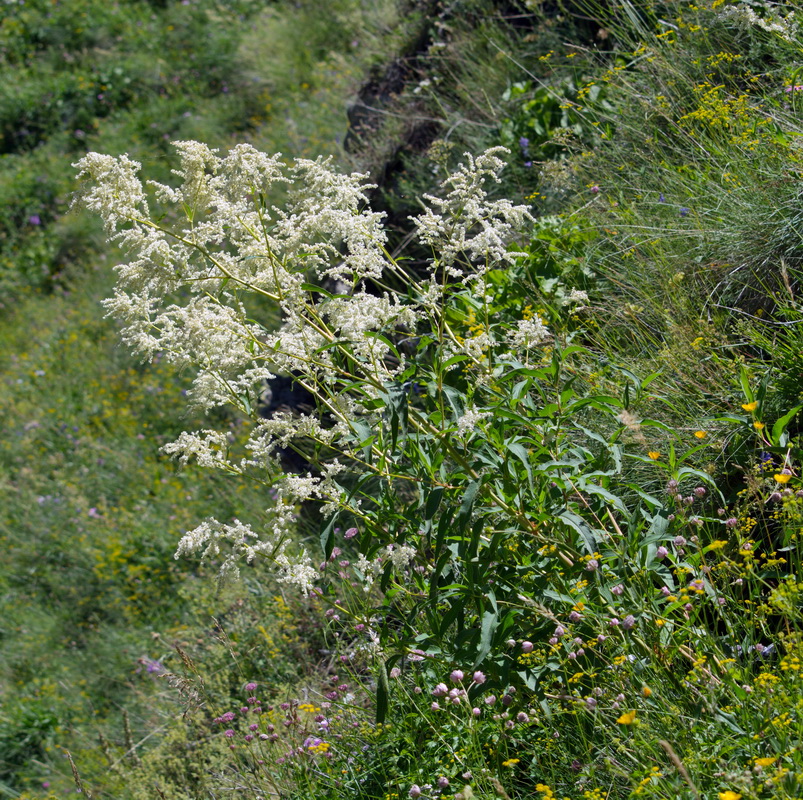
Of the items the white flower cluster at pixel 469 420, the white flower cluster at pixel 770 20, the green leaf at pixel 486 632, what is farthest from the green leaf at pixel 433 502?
the white flower cluster at pixel 770 20

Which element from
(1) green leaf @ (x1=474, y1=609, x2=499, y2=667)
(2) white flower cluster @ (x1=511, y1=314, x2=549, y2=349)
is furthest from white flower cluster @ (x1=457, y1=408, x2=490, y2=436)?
(1) green leaf @ (x1=474, y1=609, x2=499, y2=667)

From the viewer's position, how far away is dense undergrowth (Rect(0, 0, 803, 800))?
6.15ft

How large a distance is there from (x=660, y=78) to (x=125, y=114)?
316 inches

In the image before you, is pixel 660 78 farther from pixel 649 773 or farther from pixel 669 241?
pixel 649 773

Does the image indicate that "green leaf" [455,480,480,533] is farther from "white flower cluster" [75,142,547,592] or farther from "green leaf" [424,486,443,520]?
"white flower cluster" [75,142,547,592]

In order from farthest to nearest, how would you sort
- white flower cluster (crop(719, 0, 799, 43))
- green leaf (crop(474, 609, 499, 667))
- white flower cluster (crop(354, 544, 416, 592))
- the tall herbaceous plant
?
white flower cluster (crop(719, 0, 799, 43)) → white flower cluster (crop(354, 544, 416, 592)) → the tall herbaceous plant → green leaf (crop(474, 609, 499, 667))

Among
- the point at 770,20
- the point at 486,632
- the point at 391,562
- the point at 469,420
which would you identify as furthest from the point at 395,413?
the point at 770,20

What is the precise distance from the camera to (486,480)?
1912 millimetres

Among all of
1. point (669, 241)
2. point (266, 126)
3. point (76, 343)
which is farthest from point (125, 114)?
point (669, 241)

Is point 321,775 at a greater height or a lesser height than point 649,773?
lesser

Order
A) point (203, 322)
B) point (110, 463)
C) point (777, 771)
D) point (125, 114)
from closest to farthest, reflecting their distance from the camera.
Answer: point (777, 771) < point (203, 322) < point (110, 463) < point (125, 114)

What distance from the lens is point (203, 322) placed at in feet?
6.83

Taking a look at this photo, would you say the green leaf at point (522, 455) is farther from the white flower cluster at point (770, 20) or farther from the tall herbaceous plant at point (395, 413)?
the white flower cluster at point (770, 20)

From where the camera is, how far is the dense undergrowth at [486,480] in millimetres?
1875
